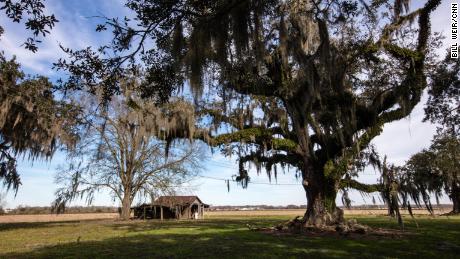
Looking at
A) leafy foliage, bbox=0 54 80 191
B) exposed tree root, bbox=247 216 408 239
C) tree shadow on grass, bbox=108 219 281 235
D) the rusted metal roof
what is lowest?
exposed tree root, bbox=247 216 408 239

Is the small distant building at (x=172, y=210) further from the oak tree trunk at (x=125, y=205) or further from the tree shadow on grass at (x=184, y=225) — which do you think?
the tree shadow on grass at (x=184, y=225)

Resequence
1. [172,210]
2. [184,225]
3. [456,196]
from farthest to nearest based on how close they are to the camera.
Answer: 1. [172,210]
2. [456,196]
3. [184,225]

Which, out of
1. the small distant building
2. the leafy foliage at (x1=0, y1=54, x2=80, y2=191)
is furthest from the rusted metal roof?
the leafy foliage at (x1=0, y1=54, x2=80, y2=191)

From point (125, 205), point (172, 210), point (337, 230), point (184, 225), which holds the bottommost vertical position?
point (337, 230)

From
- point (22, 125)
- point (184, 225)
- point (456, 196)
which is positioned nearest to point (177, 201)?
point (184, 225)

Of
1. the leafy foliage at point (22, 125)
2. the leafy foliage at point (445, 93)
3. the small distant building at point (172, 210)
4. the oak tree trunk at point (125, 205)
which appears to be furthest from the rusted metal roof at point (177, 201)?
the leafy foliage at point (445, 93)

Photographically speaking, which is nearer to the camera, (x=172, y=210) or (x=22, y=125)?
(x=22, y=125)

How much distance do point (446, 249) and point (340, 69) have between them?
18.6 feet

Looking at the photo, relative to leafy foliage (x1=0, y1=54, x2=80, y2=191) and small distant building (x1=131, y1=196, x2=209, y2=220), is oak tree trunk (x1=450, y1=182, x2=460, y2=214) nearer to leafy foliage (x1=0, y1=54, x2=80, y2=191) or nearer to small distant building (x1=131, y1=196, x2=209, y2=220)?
small distant building (x1=131, y1=196, x2=209, y2=220)

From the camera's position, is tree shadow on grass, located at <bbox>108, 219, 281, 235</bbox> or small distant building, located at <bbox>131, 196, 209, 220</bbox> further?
small distant building, located at <bbox>131, 196, 209, 220</bbox>

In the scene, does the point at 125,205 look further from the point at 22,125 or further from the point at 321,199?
the point at 321,199

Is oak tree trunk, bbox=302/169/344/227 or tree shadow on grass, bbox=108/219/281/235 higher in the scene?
oak tree trunk, bbox=302/169/344/227

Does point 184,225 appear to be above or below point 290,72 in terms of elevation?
below

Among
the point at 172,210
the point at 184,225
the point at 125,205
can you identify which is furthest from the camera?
the point at 172,210
